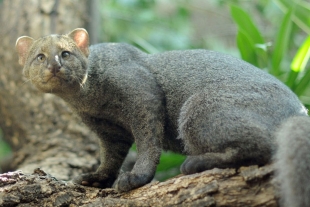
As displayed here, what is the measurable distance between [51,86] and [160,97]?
0.99m

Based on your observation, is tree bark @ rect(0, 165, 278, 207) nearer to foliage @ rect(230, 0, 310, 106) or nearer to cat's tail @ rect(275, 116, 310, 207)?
cat's tail @ rect(275, 116, 310, 207)

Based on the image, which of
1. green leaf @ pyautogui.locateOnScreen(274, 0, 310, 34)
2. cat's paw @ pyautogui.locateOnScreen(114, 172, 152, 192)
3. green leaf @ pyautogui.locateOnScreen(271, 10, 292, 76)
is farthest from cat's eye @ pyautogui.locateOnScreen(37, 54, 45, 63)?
green leaf @ pyautogui.locateOnScreen(274, 0, 310, 34)

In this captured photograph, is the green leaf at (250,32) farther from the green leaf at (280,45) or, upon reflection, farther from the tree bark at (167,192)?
the tree bark at (167,192)

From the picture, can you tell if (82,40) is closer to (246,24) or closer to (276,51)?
(246,24)

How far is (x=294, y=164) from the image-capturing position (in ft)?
9.04

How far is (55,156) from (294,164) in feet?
11.0

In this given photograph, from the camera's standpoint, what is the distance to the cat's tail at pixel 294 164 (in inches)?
103

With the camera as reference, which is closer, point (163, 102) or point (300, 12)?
point (163, 102)

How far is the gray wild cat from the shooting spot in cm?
330

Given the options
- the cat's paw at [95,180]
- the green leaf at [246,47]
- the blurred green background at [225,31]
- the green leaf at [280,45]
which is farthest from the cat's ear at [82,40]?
the green leaf at [280,45]

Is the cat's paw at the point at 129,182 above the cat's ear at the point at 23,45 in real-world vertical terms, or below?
below

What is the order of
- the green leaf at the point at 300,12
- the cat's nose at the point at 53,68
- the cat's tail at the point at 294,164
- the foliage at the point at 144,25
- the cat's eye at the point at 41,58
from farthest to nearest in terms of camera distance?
the foliage at the point at 144,25 < the green leaf at the point at 300,12 < the cat's eye at the point at 41,58 < the cat's nose at the point at 53,68 < the cat's tail at the point at 294,164

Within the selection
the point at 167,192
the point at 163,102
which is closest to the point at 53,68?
the point at 163,102

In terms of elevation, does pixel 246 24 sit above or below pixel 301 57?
above
